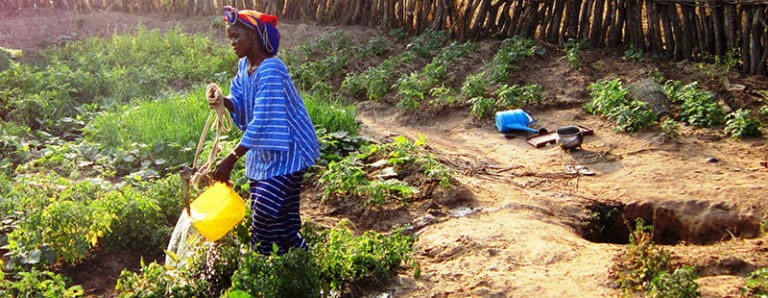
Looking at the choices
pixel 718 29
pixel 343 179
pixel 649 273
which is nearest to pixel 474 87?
pixel 718 29

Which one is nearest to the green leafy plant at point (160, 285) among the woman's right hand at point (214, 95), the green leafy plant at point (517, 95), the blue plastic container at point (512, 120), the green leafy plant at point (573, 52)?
the woman's right hand at point (214, 95)

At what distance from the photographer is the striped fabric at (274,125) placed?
151 inches

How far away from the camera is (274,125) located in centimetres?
384

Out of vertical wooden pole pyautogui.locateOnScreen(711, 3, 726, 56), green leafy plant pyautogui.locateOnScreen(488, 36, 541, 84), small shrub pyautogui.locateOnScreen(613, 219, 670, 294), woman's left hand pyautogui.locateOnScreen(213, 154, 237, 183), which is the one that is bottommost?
small shrub pyautogui.locateOnScreen(613, 219, 670, 294)

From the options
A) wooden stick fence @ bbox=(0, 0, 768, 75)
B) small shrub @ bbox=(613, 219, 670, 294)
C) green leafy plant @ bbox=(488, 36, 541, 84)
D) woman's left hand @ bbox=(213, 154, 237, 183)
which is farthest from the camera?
green leafy plant @ bbox=(488, 36, 541, 84)

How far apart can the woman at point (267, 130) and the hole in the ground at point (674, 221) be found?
1.98 meters

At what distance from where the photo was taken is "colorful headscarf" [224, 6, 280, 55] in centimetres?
388

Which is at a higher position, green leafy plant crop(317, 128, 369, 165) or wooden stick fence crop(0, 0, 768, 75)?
wooden stick fence crop(0, 0, 768, 75)

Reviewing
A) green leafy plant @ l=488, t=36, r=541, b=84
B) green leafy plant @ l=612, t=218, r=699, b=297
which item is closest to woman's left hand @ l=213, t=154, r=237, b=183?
green leafy plant @ l=612, t=218, r=699, b=297

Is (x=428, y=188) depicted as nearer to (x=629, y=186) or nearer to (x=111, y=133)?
(x=629, y=186)

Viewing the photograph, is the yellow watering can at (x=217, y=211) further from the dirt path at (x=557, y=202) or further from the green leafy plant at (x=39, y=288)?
the dirt path at (x=557, y=202)

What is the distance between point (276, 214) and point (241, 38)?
2.81 ft

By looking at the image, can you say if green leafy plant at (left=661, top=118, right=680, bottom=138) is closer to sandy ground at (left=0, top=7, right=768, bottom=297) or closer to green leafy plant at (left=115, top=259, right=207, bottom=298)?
sandy ground at (left=0, top=7, right=768, bottom=297)

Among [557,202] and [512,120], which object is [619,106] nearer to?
[512,120]
